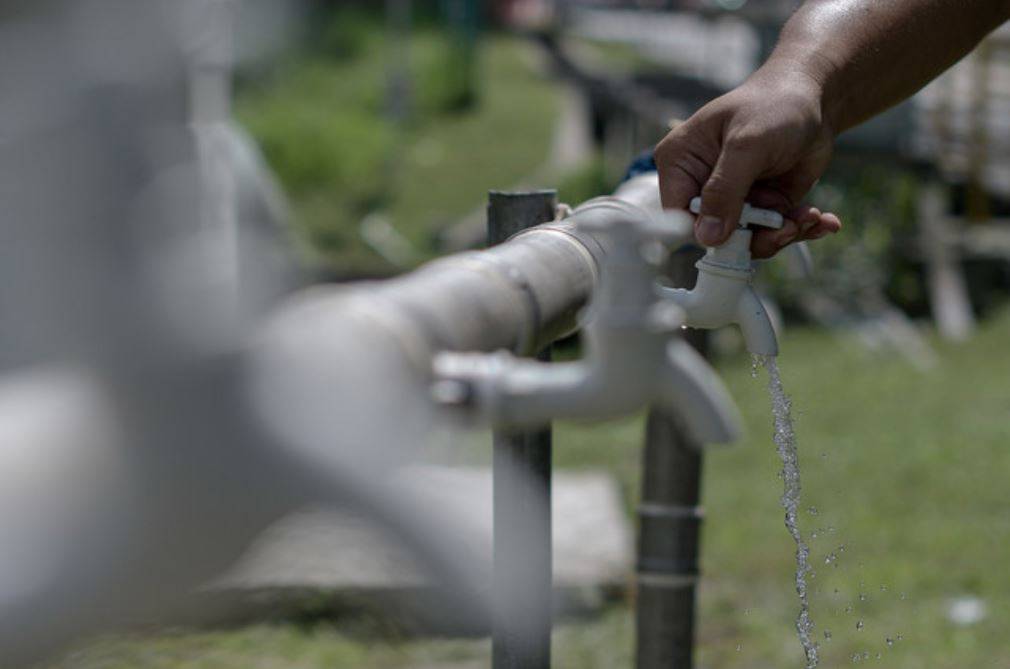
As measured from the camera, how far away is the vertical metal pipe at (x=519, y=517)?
1815 mm

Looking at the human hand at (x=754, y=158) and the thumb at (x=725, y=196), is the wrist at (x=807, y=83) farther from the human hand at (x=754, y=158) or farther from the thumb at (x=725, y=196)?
the thumb at (x=725, y=196)

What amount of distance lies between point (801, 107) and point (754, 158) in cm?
10

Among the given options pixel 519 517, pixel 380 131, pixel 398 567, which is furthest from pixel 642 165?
pixel 380 131

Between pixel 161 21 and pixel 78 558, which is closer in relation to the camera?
pixel 78 558

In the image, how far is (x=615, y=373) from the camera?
105cm

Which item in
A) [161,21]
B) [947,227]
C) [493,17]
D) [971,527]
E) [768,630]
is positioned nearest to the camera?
[161,21]

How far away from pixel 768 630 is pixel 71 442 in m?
3.15

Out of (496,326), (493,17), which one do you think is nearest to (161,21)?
(496,326)

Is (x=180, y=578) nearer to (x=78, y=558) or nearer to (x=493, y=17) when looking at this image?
(x=78, y=558)

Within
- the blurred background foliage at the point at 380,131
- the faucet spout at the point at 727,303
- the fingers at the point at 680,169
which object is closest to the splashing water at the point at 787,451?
the faucet spout at the point at 727,303

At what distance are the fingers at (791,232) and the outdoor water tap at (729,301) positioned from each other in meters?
0.08

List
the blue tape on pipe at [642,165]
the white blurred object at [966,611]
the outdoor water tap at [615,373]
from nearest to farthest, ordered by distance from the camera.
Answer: the outdoor water tap at [615,373] < the blue tape on pipe at [642,165] < the white blurred object at [966,611]

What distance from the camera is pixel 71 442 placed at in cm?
80

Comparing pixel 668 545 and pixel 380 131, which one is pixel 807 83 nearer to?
pixel 668 545
